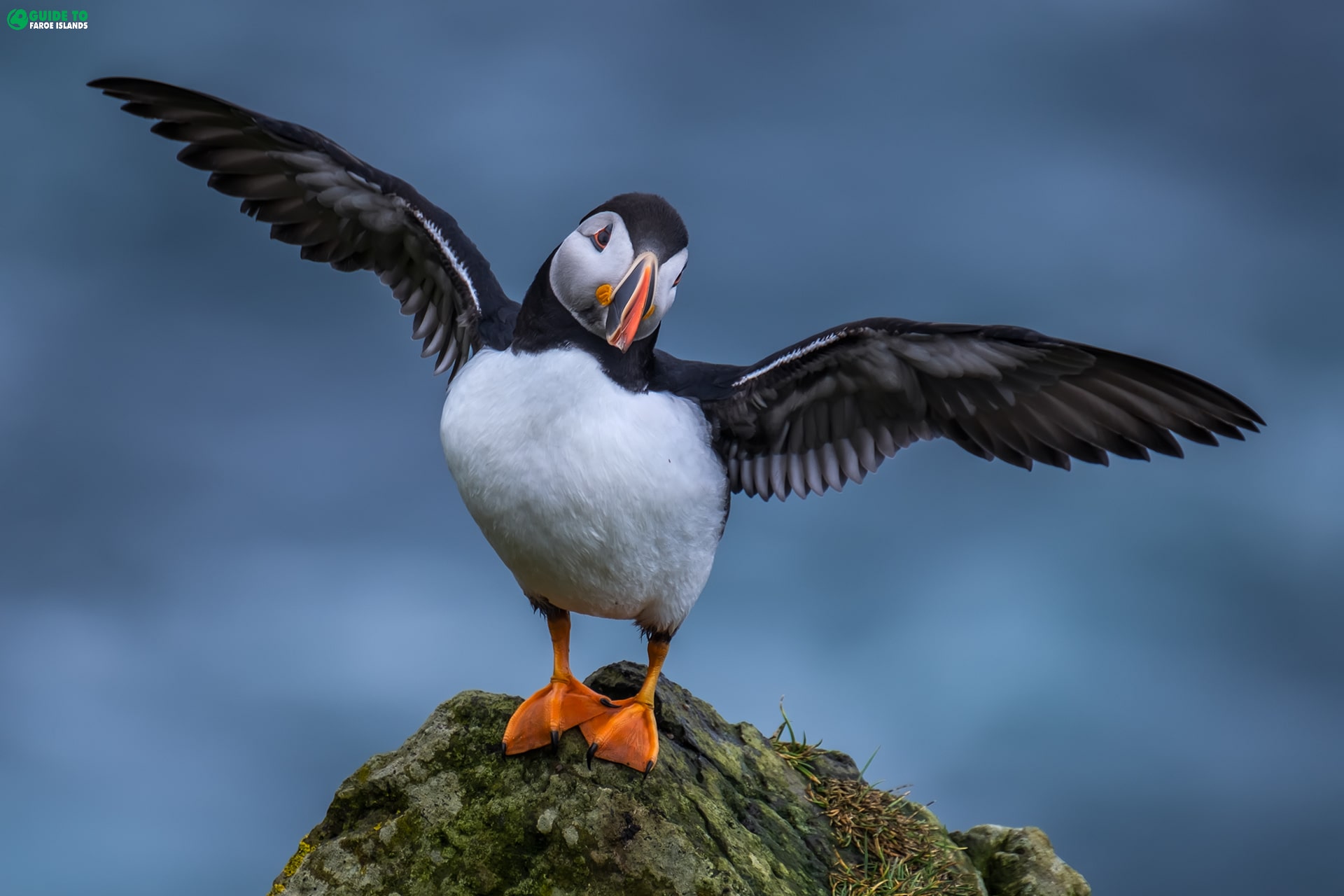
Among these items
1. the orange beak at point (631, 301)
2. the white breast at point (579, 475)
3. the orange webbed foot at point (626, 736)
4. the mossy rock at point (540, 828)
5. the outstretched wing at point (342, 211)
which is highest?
the outstretched wing at point (342, 211)

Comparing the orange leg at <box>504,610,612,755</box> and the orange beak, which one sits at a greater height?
the orange beak

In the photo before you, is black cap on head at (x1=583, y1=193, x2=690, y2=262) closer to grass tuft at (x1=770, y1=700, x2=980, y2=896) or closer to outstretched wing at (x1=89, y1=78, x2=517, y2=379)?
outstretched wing at (x1=89, y1=78, x2=517, y2=379)

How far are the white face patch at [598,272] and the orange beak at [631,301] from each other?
7cm

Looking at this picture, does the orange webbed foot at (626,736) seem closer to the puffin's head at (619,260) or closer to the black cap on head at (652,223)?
the puffin's head at (619,260)

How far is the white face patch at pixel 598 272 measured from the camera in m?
4.54

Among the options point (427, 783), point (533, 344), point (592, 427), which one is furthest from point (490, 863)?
point (533, 344)

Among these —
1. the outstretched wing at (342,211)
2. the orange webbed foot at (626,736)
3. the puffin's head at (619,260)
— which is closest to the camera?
the puffin's head at (619,260)

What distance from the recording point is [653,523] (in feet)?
15.5

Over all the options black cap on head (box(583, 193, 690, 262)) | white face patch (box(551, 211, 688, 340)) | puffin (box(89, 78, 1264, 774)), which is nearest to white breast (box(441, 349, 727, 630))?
puffin (box(89, 78, 1264, 774))

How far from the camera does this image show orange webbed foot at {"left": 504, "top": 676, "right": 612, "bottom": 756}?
16.2 feet

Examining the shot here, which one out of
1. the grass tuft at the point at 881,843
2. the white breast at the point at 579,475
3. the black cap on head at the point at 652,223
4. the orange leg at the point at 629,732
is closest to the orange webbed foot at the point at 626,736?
the orange leg at the point at 629,732

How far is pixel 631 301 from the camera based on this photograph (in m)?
4.33

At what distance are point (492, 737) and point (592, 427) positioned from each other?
4.97 feet

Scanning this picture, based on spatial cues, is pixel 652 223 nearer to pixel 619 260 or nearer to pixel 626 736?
pixel 619 260
